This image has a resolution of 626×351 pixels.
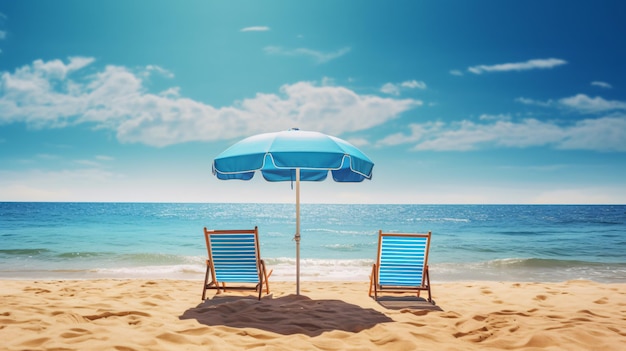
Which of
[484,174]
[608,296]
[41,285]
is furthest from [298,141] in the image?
[484,174]

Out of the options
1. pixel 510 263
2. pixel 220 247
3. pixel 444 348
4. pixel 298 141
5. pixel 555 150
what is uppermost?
pixel 555 150

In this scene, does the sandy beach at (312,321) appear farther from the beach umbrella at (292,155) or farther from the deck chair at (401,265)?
the beach umbrella at (292,155)

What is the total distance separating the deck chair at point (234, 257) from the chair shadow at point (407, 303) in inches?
67.1

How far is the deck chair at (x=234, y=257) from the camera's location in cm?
503

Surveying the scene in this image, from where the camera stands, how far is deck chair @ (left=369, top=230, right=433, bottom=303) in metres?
5.23

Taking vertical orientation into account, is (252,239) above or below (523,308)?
above

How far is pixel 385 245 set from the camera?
17.3 feet

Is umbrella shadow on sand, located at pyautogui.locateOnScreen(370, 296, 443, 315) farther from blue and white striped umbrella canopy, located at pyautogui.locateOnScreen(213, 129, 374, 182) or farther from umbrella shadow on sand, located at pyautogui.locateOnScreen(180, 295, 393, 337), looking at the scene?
blue and white striped umbrella canopy, located at pyautogui.locateOnScreen(213, 129, 374, 182)

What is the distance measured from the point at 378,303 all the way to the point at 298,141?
257 centimetres

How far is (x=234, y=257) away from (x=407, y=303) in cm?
241

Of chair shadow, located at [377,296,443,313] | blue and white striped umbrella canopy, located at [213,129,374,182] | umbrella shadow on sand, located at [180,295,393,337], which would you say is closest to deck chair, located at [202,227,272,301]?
umbrella shadow on sand, located at [180,295,393,337]

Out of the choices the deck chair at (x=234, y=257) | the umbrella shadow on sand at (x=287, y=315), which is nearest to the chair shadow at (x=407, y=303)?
the umbrella shadow on sand at (x=287, y=315)

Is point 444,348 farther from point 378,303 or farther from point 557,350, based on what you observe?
point 378,303

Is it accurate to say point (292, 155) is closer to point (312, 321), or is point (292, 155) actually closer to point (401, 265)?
point (312, 321)
